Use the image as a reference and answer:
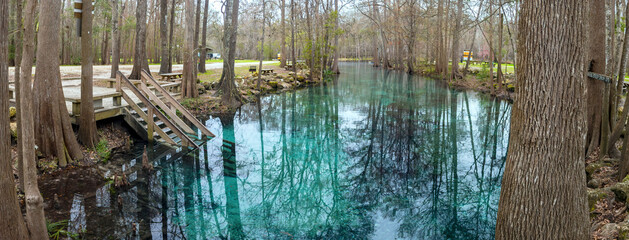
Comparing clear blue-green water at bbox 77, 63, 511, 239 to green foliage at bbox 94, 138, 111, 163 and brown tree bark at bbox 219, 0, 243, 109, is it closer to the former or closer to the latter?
green foliage at bbox 94, 138, 111, 163

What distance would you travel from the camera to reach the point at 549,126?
398cm

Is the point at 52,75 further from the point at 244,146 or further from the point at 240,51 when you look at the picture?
the point at 240,51

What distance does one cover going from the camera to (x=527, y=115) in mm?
4078

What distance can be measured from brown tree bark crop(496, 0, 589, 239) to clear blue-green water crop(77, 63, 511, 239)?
205 cm

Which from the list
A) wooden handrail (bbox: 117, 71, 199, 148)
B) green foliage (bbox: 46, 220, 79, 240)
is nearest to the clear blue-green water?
green foliage (bbox: 46, 220, 79, 240)

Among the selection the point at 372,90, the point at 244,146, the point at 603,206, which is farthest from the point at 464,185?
the point at 372,90

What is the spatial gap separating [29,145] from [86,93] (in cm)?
492

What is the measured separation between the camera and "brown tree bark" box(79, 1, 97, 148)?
345 inches

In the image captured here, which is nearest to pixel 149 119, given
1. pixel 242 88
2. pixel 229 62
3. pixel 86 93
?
pixel 86 93

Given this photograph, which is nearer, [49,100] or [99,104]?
[49,100]

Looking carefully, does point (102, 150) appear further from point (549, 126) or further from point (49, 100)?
point (549, 126)

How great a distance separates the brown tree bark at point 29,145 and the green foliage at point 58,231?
1.01 m

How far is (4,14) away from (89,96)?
5.73 m

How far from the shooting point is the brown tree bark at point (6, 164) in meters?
3.52
